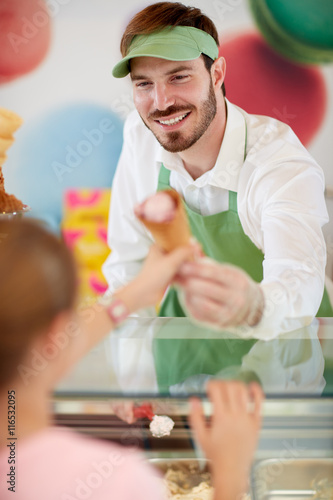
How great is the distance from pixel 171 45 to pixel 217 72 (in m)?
0.19

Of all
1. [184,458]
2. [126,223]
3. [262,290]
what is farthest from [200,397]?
[126,223]

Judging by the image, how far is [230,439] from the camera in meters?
0.62

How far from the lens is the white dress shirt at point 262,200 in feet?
3.29

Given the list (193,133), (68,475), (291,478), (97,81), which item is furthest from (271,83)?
(68,475)

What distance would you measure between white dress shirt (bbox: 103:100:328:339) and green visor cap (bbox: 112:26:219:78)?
19cm

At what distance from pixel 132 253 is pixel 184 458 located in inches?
23.5

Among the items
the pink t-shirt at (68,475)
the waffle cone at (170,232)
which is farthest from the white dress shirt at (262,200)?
the pink t-shirt at (68,475)

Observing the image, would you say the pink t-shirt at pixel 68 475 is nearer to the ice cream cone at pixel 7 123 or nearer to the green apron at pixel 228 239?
the green apron at pixel 228 239

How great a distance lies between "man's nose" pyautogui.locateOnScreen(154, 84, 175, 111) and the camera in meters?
1.30

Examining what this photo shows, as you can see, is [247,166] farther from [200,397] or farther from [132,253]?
[200,397]

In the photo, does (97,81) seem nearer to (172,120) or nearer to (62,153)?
(62,153)

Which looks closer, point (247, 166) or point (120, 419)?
point (120, 419)

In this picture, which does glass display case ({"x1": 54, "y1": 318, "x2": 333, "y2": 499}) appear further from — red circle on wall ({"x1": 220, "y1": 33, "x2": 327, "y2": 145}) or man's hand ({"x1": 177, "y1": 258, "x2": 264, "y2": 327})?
red circle on wall ({"x1": 220, "y1": 33, "x2": 327, "y2": 145})

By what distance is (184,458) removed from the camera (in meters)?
1.05
